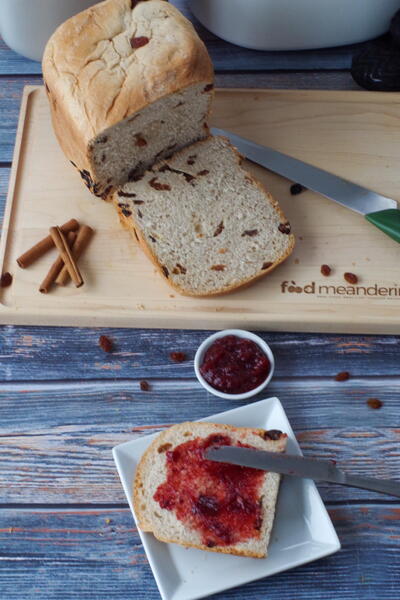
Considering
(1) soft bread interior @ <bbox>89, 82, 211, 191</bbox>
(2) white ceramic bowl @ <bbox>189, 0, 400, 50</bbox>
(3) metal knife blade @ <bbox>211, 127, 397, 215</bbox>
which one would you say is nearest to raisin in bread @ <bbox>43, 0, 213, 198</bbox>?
(1) soft bread interior @ <bbox>89, 82, 211, 191</bbox>

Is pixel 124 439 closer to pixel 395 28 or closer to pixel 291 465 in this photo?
pixel 291 465

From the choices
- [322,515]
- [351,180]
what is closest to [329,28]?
[351,180]

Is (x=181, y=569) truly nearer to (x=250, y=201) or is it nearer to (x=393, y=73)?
(x=250, y=201)

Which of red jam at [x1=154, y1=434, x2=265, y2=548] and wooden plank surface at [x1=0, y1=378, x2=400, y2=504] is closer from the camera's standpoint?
red jam at [x1=154, y1=434, x2=265, y2=548]

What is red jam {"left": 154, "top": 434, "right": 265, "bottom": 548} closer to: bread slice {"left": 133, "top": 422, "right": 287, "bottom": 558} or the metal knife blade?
bread slice {"left": 133, "top": 422, "right": 287, "bottom": 558}

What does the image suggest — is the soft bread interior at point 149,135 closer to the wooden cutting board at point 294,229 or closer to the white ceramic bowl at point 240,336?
the wooden cutting board at point 294,229

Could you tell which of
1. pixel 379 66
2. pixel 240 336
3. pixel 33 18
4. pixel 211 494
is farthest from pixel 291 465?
pixel 33 18

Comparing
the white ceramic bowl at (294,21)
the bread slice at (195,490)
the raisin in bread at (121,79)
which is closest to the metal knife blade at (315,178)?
the raisin in bread at (121,79)
